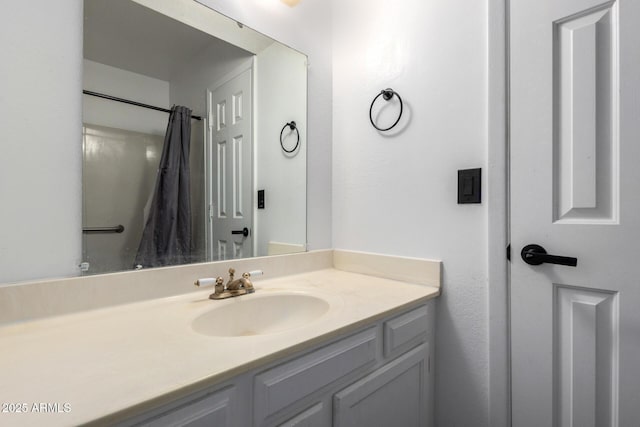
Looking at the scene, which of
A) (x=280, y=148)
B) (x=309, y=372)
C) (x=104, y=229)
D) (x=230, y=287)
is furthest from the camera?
(x=280, y=148)

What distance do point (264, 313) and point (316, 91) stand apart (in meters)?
1.06

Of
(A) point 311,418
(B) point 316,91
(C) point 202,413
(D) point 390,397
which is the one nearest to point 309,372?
(A) point 311,418

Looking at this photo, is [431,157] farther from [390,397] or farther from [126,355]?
[126,355]

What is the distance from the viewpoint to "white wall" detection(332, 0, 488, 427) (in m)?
1.04

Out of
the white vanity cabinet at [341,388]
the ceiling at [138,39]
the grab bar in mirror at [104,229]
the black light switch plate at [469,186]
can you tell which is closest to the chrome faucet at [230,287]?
the grab bar in mirror at [104,229]

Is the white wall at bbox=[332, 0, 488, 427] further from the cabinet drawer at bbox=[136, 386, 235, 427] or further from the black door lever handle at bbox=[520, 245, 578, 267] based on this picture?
the cabinet drawer at bbox=[136, 386, 235, 427]

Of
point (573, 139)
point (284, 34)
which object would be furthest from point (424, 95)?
point (284, 34)

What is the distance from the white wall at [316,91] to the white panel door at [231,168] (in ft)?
1.00

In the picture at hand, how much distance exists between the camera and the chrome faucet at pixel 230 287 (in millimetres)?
979

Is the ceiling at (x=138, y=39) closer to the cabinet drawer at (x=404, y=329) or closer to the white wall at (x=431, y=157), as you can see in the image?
the white wall at (x=431, y=157)

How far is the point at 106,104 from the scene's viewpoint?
907 mm

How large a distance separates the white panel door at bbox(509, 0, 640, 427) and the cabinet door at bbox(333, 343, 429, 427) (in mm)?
290

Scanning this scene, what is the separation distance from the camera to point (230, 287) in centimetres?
101

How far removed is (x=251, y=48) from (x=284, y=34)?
20cm
